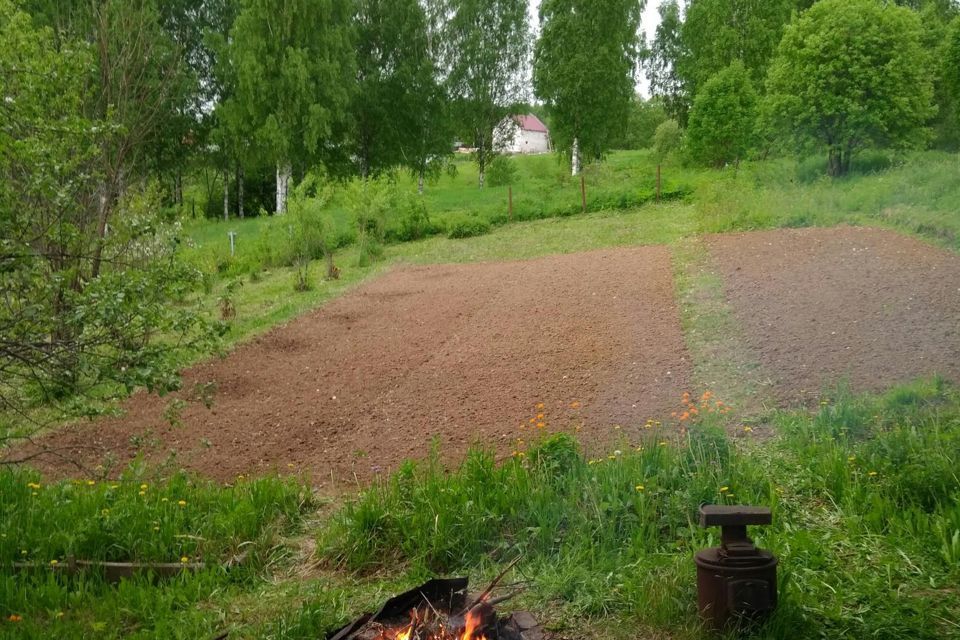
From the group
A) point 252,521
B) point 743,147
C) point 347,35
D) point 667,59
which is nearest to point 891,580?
point 252,521

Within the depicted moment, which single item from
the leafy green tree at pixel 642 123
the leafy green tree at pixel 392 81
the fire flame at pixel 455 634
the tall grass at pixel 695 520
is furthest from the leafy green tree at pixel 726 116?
the leafy green tree at pixel 642 123

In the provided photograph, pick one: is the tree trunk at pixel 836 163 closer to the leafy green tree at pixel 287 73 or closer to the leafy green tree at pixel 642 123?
the leafy green tree at pixel 287 73

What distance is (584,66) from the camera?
27438mm

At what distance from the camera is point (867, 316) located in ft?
23.7

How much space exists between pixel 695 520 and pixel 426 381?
4.04 m

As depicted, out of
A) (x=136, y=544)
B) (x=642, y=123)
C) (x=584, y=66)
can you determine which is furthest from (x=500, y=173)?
(x=136, y=544)

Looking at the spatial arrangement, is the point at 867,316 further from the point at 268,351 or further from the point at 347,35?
the point at 347,35

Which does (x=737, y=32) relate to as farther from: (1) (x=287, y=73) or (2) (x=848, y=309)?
(2) (x=848, y=309)

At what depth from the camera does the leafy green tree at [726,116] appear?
2103 cm

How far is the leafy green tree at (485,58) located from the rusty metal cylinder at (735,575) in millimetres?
29299

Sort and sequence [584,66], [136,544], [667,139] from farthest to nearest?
[667,139]
[584,66]
[136,544]

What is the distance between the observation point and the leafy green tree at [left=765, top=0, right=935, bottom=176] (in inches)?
567

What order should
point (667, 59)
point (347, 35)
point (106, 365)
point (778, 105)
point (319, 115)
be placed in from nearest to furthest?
point (106, 365) < point (778, 105) < point (319, 115) < point (347, 35) < point (667, 59)

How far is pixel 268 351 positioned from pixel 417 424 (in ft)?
13.7
